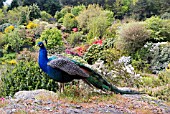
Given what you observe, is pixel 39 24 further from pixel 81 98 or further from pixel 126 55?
pixel 81 98

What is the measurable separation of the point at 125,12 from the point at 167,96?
2671 centimetres

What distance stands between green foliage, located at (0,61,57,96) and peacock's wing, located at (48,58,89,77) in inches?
129

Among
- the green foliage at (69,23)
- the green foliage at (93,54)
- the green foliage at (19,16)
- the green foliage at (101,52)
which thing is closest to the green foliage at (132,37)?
the green foliage at (101,52)

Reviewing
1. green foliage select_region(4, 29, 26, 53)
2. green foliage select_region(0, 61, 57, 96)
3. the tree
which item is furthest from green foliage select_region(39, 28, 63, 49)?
the tree

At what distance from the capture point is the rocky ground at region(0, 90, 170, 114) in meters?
4.09

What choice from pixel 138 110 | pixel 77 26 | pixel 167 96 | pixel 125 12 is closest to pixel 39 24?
pixel 77 26

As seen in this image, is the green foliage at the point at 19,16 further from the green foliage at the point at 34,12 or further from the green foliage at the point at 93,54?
the green foliage at the point at 93,54

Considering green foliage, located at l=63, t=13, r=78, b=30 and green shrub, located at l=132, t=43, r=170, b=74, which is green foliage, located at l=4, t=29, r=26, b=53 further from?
green shrub, located at l=132, t=43, r=170, b=74

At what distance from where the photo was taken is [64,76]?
15.9 ft

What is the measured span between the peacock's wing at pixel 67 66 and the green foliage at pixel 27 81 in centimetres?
327

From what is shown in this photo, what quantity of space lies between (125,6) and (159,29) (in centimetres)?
Result: 1542

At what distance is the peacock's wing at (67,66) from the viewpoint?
4727mm

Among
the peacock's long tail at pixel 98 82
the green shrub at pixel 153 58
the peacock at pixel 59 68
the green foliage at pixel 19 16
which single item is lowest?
the peacock's long tail at pixel 98 82

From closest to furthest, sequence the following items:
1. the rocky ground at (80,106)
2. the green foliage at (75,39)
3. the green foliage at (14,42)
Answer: the rocky ground at (80,106) → the green foliage at (14,42) → the green foliage at (75,39)
